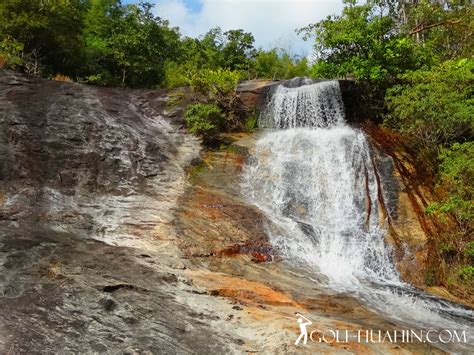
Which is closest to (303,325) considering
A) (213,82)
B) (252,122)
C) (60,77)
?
(252,122)

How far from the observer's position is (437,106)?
12.1m

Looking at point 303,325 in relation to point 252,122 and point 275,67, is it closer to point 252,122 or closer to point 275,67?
point 252,122

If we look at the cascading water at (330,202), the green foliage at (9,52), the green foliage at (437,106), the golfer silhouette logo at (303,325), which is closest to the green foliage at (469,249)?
the cascading water at (330,202)

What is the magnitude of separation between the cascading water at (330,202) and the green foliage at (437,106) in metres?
1.51

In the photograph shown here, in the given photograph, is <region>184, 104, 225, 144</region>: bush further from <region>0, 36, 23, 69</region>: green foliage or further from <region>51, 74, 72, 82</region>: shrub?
<region>0, 36, 23, 69</region>: green foliage

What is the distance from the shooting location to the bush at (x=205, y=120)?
1321cm

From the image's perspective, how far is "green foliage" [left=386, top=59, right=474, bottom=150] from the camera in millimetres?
12000

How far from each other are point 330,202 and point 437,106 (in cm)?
Result: 422

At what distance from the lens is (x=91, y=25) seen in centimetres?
1966

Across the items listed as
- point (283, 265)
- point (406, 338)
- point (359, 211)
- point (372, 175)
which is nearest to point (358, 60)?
point (372, 175)

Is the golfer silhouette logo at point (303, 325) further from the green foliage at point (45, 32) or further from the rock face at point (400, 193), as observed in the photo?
the green foliage at point (45, 32)

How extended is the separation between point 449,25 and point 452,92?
10103 millimetres

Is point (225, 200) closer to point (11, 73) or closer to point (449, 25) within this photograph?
point (11, 73)

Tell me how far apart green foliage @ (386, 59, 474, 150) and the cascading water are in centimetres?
151
